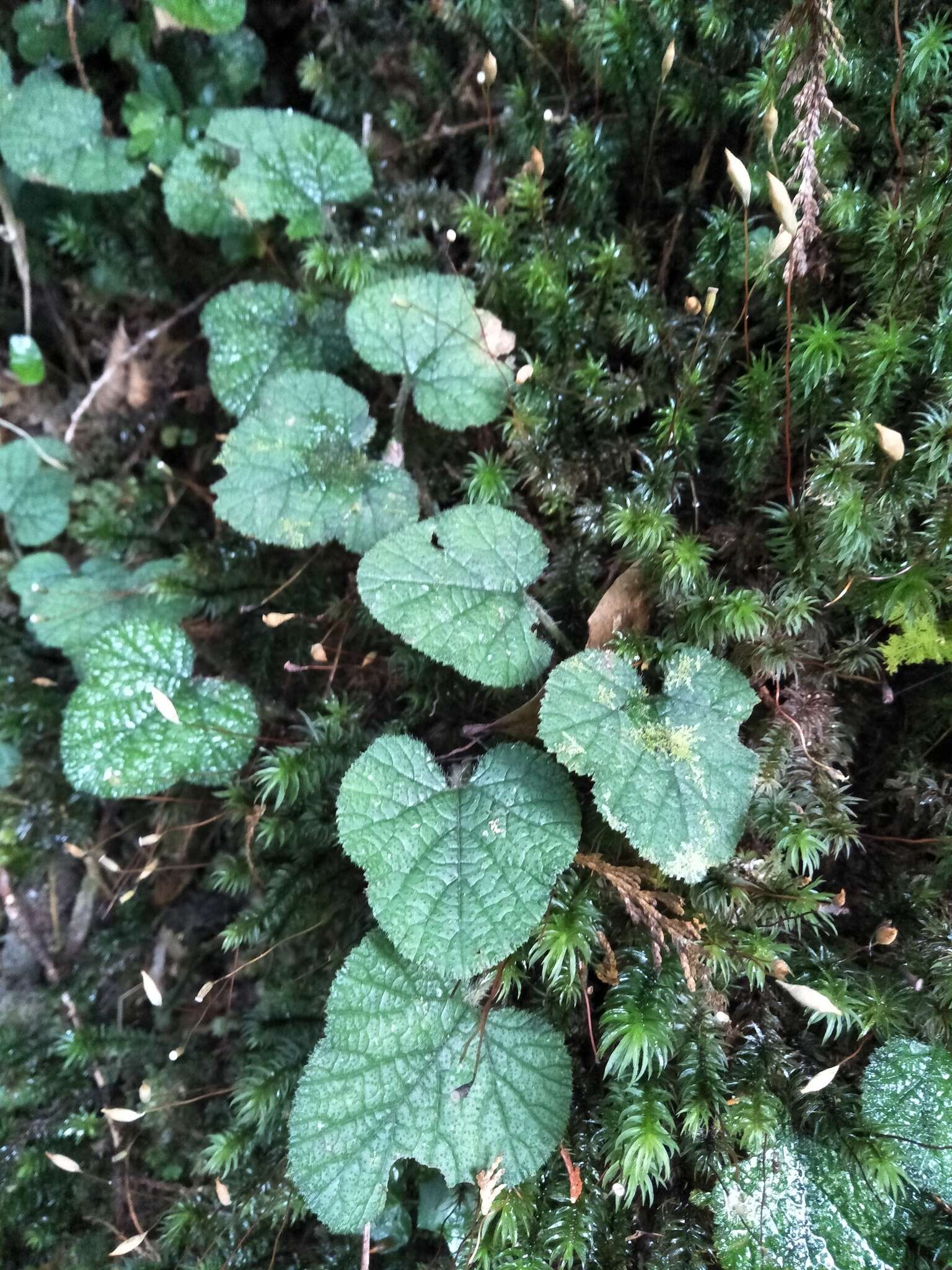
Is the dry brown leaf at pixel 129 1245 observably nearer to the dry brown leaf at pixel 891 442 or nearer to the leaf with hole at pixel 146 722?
the leaf with hole at pixel 146 722

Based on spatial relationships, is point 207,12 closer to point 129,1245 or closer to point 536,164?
point 536,164

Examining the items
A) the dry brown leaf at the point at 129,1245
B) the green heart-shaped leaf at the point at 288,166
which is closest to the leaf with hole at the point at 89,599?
the green heart-shaped leaf at the point at 288,166

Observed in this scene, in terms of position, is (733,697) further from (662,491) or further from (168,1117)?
(168,1117)

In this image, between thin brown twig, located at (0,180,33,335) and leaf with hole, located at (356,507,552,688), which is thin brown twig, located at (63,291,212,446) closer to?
Result: thin brown twig, located at (0,180,33,335)

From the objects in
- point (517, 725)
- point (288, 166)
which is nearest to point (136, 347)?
point (288, 166)

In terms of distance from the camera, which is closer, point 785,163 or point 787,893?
point 787,893

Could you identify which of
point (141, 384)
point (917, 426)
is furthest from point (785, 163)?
point (141, 384)

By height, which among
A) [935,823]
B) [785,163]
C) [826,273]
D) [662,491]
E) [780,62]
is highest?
[780,62]
